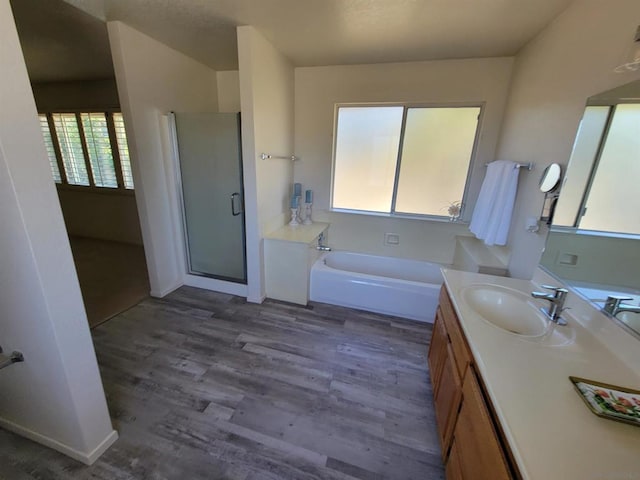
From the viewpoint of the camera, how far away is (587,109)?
1407mm

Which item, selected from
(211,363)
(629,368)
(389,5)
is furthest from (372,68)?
(211,363)

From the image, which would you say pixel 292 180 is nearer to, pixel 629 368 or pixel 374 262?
pixel 374 262

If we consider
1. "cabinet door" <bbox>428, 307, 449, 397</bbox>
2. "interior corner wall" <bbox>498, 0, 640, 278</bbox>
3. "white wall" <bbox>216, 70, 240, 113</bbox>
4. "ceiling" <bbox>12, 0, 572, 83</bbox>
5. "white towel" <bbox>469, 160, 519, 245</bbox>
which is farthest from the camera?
"white wall" <bbox>216, 70, 240, 113</bbox>

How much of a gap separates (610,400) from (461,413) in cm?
48

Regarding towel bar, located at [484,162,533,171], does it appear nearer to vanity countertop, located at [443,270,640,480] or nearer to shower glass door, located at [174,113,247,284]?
vanity countertop, located at [443,270,640,480]

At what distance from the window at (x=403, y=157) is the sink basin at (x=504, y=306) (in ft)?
5.58

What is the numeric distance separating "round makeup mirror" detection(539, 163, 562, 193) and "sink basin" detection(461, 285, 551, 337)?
0.70 meters

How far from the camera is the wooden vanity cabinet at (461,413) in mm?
813

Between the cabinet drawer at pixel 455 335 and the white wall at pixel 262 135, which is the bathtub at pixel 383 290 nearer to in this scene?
the white wall at pixel 262 135

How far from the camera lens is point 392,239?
3232mm

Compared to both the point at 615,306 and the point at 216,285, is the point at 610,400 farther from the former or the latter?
the point at 216,285

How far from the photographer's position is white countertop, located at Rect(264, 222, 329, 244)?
2.69 meters

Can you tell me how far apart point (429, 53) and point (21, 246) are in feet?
10.4

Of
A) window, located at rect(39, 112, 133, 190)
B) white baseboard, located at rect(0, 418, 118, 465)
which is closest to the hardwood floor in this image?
white baseboard, located at rect(0, 418, 118, 465)
